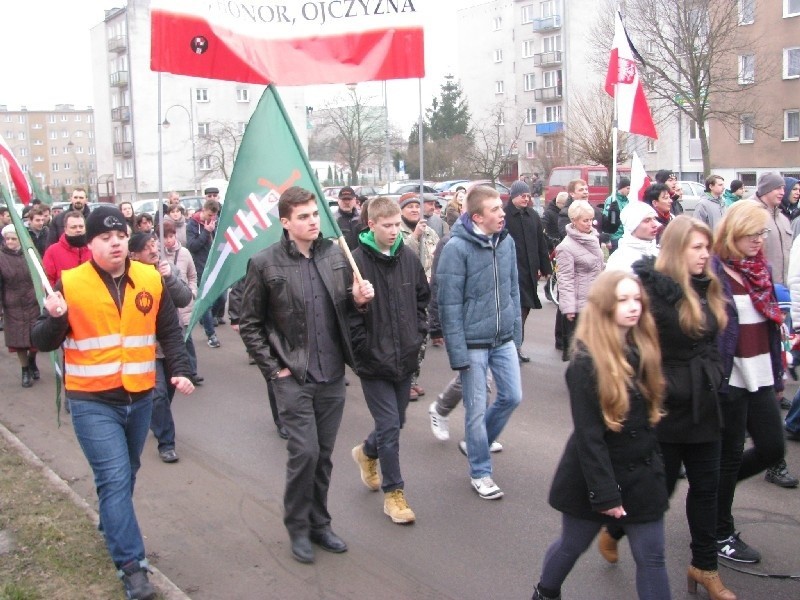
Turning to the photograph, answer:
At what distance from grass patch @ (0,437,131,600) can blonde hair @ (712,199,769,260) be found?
142 inches

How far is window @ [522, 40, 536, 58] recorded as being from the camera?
2872 inches

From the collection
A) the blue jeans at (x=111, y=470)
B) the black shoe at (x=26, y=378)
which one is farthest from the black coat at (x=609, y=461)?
the black shoe at (x=26, y=378)

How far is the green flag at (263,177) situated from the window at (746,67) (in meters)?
42.6

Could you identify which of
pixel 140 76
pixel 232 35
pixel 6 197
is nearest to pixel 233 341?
pixel 6 197

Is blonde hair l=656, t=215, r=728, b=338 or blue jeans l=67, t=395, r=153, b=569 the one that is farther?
blue jeans l=67, t=395, r=153, b=569

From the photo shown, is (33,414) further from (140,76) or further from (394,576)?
(140,76)

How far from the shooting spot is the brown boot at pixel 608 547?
472cm

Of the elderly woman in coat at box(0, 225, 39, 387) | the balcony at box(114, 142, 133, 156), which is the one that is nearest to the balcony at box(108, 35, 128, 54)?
the balcony at box(114, 142, 133, 156)

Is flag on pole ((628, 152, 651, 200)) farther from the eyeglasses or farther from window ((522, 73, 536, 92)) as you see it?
window ((522, 73, 536, 92))

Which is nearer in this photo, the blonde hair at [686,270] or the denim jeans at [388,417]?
the blonde hair at [686,270]

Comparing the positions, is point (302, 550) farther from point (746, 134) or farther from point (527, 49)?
point (527, 49)

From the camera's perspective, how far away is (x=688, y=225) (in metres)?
4.33

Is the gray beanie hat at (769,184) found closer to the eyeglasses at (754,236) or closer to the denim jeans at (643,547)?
the eyeglasses at (754,236)

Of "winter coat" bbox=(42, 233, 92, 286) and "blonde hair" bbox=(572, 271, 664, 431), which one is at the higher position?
"winter coat" bbox=(42, 233, 92, 286)
